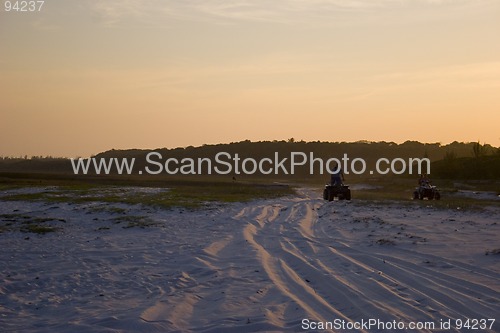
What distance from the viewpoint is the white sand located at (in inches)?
302

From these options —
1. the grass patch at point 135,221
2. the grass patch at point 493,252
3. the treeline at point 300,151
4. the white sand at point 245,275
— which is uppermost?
the treeline at point 300,151

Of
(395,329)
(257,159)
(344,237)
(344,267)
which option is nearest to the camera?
(395,329)

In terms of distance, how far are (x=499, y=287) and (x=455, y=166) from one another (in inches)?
1925

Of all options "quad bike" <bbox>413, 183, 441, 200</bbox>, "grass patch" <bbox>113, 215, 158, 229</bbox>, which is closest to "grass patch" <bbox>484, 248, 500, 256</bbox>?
"grass patch" <bbox>113, 215, 158, 229</bbox>

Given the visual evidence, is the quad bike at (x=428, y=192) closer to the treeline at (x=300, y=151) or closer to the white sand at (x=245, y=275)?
the white sand at (x=245, y=275)

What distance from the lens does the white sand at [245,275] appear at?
25.1 ft

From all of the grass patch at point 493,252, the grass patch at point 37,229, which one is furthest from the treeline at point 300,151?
the grass patch at point 493,252

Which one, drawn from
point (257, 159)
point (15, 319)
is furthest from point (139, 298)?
point (257, 159)

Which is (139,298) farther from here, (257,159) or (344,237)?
(257,159)

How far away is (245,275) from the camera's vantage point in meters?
10.3

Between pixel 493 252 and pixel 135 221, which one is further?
pixel 135 221

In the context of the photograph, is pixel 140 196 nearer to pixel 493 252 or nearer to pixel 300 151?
pixel 493 252

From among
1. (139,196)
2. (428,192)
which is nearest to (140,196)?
(139,196)

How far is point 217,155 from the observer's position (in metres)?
127
